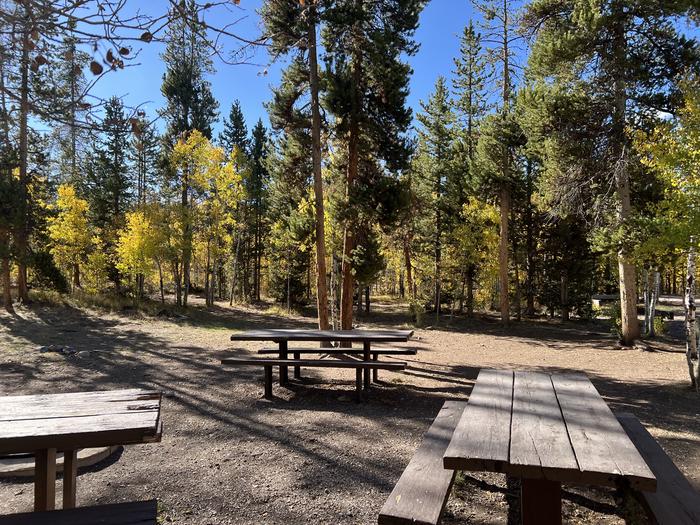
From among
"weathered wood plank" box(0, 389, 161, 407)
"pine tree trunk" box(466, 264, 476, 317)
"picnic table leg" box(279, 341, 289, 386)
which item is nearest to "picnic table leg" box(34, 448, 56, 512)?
"weathered wood plank" box(0, 389, 161, 407)

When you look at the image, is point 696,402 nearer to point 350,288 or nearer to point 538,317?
point 350,288

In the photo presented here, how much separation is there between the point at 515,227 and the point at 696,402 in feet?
64.7

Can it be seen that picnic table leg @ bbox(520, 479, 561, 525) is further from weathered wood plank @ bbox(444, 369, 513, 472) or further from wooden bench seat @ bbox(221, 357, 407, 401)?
wooden bench seat @ bbox(221, 357, 407, 401)

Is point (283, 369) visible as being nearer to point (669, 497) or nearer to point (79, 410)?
point (79, 410)

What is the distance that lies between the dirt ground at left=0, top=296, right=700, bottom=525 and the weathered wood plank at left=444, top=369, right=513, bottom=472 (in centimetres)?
86

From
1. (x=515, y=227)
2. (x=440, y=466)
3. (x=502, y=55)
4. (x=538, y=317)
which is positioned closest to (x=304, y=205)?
(x=440, y=466)

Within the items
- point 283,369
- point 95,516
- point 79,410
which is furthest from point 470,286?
point 95,516

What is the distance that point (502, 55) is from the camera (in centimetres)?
1892

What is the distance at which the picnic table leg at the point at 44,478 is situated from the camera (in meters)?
2.35

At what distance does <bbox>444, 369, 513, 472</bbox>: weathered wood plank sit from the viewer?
2105 millimetres

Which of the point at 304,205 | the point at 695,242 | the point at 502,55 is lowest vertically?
the point at 695,242

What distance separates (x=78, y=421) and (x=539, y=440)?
2.51 metres

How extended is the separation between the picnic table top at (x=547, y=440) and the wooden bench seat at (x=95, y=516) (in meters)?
1.42

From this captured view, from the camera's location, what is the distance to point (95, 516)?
6.21ft
